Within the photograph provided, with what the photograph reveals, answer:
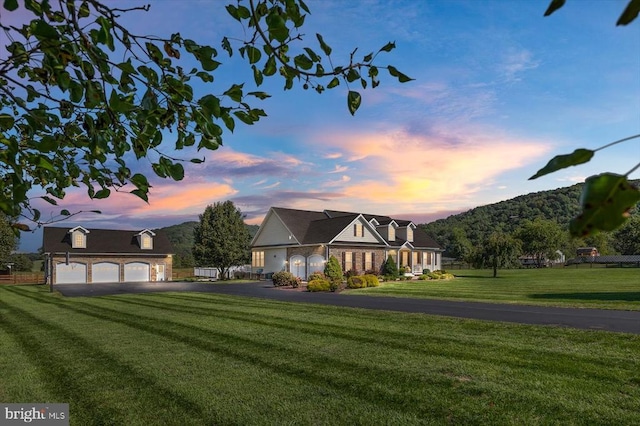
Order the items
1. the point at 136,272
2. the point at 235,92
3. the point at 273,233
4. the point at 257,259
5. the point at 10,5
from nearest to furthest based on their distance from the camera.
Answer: the point at 10,5 < the point at 235,92 < the point at 273,233 < the point at 257,259 < the point at 136,272

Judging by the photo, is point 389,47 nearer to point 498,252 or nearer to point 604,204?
point 604,204

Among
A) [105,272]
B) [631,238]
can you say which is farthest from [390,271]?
[631,238]

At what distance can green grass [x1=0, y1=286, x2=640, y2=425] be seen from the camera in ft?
20.8

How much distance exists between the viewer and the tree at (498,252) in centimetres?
4725

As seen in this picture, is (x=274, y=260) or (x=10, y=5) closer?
(x=10, y=5)

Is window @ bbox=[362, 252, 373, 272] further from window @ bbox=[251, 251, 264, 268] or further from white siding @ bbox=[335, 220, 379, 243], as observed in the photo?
window @ bbox=[251, 251, 264, 268]

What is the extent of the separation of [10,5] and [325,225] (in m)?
42.6

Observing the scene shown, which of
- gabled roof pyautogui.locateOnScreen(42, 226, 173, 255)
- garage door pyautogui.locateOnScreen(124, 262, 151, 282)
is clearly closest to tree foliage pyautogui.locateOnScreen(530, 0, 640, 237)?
gabled roof pyautogui.locateOnScreen(42, 226, 173, 255)

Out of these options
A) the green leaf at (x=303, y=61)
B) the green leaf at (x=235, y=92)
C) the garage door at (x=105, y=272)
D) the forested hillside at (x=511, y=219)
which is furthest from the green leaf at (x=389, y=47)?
the forested hillside at (x=511, y=219)

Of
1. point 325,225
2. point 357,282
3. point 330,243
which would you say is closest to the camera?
point 357,282

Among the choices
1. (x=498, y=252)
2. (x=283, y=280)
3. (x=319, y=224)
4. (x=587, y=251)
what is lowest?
(x=587, y=251)

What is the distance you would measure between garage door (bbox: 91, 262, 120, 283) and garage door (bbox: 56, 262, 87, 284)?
93cm

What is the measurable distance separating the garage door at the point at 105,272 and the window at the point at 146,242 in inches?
154

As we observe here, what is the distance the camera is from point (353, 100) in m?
2.72
